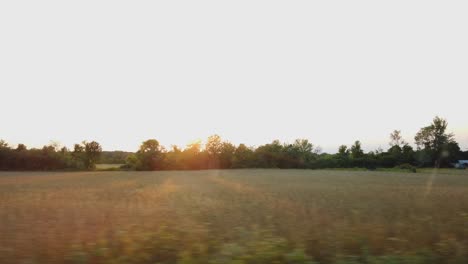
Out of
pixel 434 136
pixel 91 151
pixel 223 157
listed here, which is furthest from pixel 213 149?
pixel 434 136

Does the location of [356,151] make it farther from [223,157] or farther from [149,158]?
[149,158]

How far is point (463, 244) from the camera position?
23.1 ft

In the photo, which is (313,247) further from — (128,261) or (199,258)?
(128,261)

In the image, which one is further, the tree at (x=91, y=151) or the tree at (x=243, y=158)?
the tree at (x=91, y=151)

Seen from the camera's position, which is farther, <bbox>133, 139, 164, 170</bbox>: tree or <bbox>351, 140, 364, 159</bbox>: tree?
<bbox>351, 140, 364, 159</bbox>: tree

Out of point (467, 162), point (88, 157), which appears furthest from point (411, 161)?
point (88, 157)

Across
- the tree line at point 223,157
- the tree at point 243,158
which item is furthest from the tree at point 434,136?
the tree at point 243,158

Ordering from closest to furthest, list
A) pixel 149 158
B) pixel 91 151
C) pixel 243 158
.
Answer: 1. pixel 149 158
2. pixel 243 158
3. pixel 91 151

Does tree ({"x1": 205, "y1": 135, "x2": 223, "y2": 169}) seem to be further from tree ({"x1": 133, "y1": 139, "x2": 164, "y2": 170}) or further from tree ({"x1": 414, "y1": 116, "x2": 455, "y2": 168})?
tree ({"x1": 414, "y1": 116, "x2": 455, "y2": 168})

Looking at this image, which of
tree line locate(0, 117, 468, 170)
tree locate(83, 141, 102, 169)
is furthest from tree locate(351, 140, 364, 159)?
tree locate(83, 141, 102, 169)

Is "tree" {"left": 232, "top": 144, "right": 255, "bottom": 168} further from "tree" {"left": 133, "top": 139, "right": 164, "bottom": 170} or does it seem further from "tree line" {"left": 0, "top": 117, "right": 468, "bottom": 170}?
"tree" {"left": 133, "top": 139, "right": 164, "bottom": 170}

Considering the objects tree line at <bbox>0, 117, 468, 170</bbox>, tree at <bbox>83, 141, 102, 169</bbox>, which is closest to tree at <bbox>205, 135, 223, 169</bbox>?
tree line at <bbox>0, 117, 468, 170</bbox>

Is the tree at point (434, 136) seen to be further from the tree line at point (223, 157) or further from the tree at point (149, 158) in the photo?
the tree at point (149, 158)

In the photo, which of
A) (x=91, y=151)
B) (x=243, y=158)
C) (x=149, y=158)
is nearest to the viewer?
(x=149, y=158)
